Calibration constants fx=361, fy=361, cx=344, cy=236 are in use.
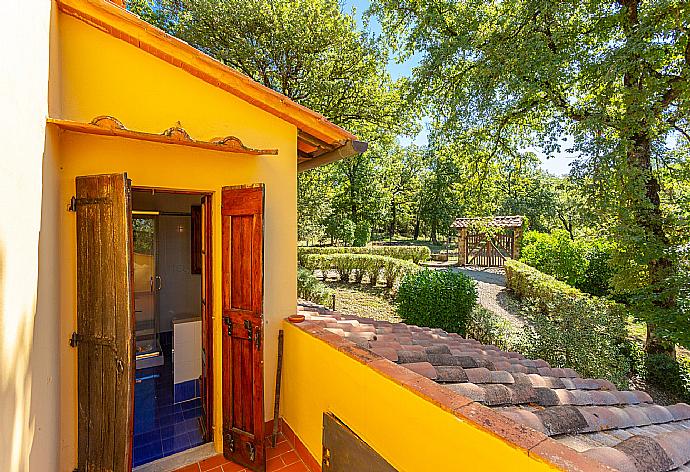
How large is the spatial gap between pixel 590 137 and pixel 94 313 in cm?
952

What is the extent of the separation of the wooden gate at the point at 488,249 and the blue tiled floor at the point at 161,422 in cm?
2247

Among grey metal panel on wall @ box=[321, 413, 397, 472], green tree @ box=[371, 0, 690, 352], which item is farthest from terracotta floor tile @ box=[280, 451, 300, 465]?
green tree @ box=[371, 0, 690, 352]

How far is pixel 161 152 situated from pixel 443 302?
7943 mm

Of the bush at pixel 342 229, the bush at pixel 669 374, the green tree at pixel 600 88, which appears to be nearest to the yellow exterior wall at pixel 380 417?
the green tree at pixel 600 88

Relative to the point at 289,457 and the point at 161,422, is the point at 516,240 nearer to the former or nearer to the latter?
the point at 289,457

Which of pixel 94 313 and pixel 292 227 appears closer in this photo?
pixel 94 313

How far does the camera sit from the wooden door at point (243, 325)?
3.73 metres

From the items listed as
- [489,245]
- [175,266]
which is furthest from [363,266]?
[489,245]

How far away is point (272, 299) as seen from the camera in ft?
14.1

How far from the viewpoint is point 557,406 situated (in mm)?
2850

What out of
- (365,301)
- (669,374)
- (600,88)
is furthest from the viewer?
(365,301)

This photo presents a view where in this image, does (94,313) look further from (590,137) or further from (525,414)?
(590,137)

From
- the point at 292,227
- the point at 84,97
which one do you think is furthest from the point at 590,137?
the point at 84,97

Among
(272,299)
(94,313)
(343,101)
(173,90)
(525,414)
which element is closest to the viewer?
(525,414)
